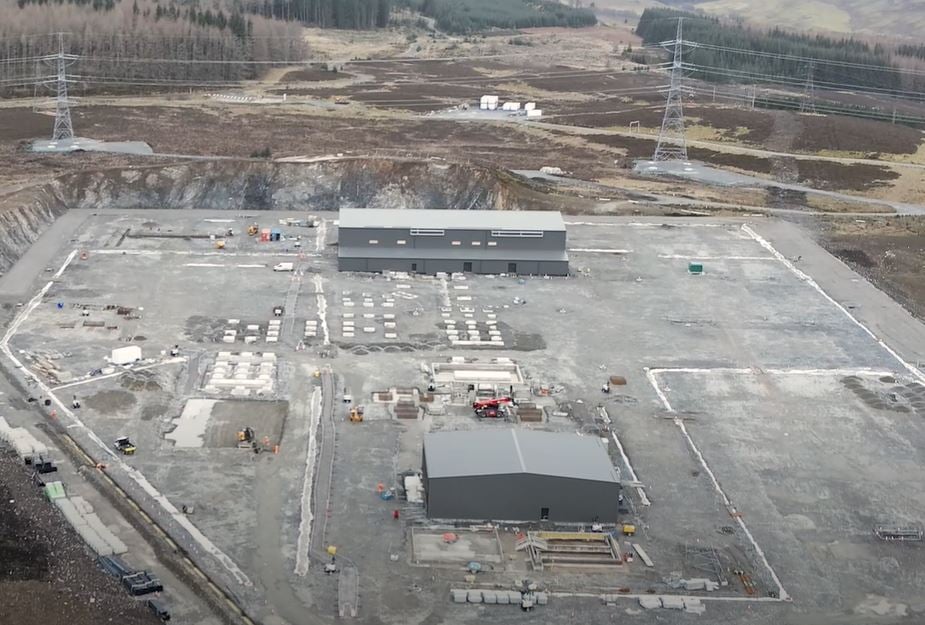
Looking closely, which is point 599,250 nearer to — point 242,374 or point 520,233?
point 520,233

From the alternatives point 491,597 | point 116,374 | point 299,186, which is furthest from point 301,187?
point 491,597

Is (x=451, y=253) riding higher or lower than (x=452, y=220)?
lower

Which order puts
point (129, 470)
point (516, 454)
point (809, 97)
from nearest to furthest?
point (516, 454) < point (129, 470) < point (809, 97)

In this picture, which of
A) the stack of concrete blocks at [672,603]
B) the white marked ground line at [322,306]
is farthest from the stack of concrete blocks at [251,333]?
the stack of concrete blocks at [672,603]

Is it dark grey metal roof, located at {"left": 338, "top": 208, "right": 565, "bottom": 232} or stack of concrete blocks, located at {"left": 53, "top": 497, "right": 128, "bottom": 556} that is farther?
dark grey metal roof, located at {"left": 338, "top": 208, "right": 565, "bottom": 232}

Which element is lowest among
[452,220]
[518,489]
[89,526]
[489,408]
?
[89,526]

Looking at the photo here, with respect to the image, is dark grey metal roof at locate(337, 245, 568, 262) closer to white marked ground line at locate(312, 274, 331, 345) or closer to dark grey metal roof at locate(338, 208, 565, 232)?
dark grey metal roof at locate(338, 208, 565, 232)

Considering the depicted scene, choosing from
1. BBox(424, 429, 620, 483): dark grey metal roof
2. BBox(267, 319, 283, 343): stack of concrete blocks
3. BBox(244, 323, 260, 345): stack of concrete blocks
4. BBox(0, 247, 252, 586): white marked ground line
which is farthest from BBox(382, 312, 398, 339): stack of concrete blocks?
BBox(0, 247, 252, 586): white marked ground line
